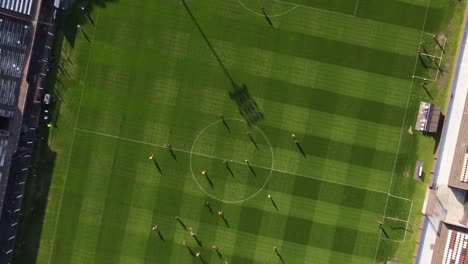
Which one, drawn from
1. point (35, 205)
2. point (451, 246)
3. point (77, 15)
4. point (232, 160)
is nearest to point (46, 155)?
point (35, 205)

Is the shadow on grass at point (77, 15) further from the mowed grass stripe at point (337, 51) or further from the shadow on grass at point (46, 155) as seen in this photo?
the mowed grass stripe at point (337, 51)

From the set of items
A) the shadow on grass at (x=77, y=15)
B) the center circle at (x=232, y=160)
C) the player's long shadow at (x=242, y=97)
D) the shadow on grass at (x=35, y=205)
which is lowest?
the shadow on grass at (x=35, y=205)

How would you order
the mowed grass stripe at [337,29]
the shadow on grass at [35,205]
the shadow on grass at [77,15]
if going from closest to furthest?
the mowed grass stripe at [337,29] < the shadow on grass at [77,15] < the shadow on grass at [35,205]

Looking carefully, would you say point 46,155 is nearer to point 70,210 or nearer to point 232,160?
point 70,210

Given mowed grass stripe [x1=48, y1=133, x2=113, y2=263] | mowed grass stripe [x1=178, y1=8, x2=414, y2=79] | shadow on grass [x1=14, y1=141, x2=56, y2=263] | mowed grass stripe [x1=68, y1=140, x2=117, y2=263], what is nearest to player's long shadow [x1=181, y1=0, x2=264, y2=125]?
mowed grass stripe [x1=178, y1=8, x2=414, y2=79]

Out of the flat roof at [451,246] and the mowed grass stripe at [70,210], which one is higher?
the flat roof at [451,246]

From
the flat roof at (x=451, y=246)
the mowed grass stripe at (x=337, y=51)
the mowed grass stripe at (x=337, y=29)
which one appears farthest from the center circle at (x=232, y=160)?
the flat roof at (x=451, y=246)

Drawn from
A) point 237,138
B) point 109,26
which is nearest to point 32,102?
point 109,26

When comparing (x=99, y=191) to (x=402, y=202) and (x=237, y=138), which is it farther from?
(x=402, y=202)

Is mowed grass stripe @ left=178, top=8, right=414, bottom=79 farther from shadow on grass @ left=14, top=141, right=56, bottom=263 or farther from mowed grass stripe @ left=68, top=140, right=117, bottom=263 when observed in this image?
shadow on grass @ left=14, top=141, right=56, bottom=263
